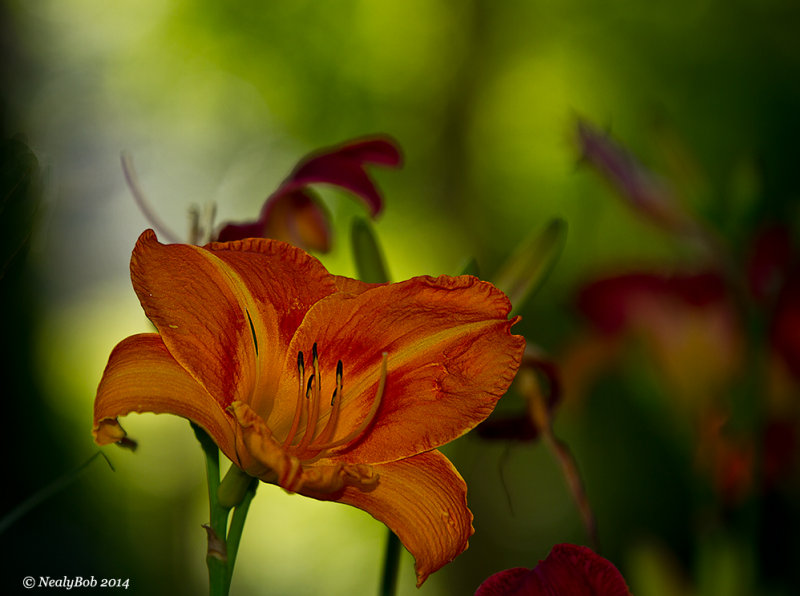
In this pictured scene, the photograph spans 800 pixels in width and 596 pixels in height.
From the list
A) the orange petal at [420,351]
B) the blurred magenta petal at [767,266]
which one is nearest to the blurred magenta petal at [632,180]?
the blurred magenta petal at [767,266]

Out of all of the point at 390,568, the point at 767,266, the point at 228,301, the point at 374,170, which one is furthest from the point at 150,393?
the point at 374,170

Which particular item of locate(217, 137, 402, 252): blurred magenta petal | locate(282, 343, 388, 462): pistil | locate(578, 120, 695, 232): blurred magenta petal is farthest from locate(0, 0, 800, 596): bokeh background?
locate(282, 343, 388, 462): pistil

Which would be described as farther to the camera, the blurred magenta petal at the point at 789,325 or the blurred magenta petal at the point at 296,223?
the blurred magenta petal at the point at 789,325

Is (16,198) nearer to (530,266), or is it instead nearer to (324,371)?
(324,371)

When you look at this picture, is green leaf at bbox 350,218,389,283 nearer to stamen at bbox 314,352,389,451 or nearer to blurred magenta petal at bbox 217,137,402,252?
blurred magenta petal at bbox 217,137,402,252

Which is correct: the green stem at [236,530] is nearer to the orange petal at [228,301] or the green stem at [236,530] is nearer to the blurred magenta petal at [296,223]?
the orange petal at [228,301]

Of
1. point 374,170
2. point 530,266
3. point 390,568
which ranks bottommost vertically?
point 390,568
